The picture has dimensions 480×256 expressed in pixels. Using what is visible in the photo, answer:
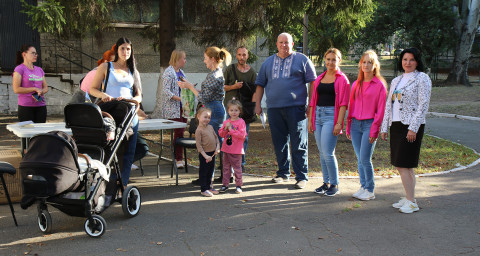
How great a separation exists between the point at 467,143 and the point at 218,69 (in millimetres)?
7491

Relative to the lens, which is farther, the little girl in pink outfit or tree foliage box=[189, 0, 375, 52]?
tree foliage box=[189, 0, 375, 52]

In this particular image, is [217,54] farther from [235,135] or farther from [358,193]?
[358,193]

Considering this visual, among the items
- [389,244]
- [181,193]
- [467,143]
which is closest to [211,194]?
[181,193]

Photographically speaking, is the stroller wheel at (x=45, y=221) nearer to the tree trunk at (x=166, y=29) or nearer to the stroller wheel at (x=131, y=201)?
the stroller wheel at (x=131, y=201)

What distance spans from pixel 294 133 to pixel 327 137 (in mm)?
634

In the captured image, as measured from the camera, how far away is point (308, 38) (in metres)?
13.5

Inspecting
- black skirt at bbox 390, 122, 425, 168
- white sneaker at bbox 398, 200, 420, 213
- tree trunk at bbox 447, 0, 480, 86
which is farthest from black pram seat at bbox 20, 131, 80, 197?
tree trunk at bbox 447, 0, 480, 86

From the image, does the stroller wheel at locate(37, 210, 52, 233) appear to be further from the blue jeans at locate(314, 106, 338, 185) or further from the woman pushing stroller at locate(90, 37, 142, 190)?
the blue jeans at locate(314, 106, 338, 185)

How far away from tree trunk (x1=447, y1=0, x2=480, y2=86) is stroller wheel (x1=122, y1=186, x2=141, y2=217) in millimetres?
27604

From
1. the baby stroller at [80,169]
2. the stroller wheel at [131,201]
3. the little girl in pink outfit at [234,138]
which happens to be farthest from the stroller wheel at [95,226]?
the little girl in pink outfit at [234,138]

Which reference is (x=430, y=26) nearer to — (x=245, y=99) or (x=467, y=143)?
(x=467, y=143)

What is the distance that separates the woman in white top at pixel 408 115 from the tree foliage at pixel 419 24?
25.4 meters

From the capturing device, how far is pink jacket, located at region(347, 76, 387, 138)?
20.5 feet

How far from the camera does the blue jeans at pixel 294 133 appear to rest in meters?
7.18
